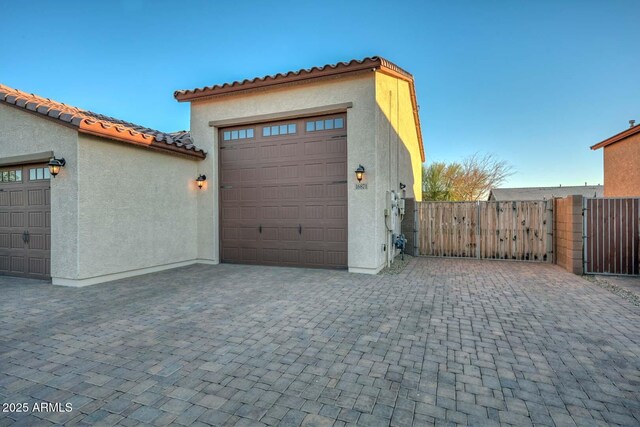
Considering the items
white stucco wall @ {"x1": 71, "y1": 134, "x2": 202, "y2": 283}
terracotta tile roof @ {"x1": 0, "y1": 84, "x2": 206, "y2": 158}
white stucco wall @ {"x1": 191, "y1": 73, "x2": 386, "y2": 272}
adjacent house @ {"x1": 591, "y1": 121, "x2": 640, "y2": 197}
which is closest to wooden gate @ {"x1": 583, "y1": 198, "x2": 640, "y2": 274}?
white stucco wall @ {"x1": 191, "y1": 73, "x2": 386, "y2": 272}

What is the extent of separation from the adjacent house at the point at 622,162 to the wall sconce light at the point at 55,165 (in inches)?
657

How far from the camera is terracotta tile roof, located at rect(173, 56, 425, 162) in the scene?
6.93m

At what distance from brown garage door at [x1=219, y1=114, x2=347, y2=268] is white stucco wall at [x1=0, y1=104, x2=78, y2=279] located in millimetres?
3452

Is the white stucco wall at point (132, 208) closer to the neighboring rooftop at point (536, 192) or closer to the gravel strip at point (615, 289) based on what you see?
the gravel strip at point (615, 289)

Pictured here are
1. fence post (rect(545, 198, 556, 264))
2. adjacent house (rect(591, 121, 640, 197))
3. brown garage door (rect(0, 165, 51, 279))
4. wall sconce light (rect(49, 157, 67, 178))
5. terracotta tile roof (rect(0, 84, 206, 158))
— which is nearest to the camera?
terracotta tile roof (rect(0, 84, 206, 158))

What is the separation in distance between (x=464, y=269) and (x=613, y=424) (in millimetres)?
6153

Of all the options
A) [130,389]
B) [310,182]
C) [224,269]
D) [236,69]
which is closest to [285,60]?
[236,69]

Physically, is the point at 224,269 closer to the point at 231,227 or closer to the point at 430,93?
the point at 231,227

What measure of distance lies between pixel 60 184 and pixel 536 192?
31895mm

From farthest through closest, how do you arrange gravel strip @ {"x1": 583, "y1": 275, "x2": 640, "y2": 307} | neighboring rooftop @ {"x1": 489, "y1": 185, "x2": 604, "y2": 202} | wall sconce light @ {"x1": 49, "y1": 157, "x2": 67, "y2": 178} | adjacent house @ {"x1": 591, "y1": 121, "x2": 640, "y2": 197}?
neighboring rooftop @ {"x1": 489, "y1": 185, "x2": 604, "y2": 202} → adjacent house @ {"x1": 591, "y1": 121, "x2": 640, "y2": 197} → wall sconce light @ {"x1": 49, "y1": 157, "x2": 67, "y2": 178} → gravel strip @ {"x1": 583, "y1": 275, "x2": 640, "y2": 307}

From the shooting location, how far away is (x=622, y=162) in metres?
11.5

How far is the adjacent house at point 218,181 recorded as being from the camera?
6160 millimetres

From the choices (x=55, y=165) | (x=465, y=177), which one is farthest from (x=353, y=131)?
(x=465, y=177)

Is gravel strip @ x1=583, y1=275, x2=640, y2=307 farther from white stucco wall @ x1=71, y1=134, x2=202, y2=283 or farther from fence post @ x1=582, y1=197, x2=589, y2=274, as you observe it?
white stucco wall @ x1=71, y1=134, x2=202, y2=283
